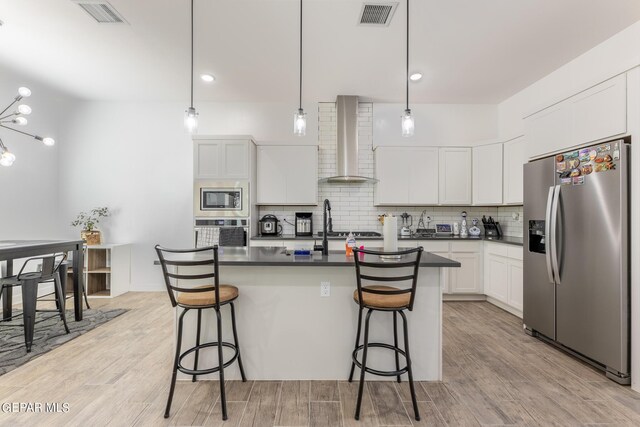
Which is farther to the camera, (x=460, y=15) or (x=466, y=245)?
(x=466, y=245)

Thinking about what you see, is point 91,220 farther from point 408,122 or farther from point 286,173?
point 408,122

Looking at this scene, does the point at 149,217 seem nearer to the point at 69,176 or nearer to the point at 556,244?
the point at 69,176

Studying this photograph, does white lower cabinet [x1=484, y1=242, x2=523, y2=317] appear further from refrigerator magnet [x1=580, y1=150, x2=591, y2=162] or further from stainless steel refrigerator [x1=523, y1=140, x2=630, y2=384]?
refrigerator magnet [x1=580, y1=150, x2=591, y2=162]

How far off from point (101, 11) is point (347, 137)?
3.09 metres

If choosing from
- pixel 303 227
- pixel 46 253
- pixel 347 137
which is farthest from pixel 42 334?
pixel 347 137

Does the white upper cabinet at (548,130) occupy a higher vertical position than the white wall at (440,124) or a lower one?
lower

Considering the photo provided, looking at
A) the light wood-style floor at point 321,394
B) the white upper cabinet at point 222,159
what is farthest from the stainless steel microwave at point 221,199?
the light wood-style floor at point 321,394

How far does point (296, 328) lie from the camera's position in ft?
7.43

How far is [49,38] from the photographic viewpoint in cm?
305

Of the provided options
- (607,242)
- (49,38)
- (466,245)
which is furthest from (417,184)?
(49,38)

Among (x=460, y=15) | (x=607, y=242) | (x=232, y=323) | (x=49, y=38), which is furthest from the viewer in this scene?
(x=49, y=38)

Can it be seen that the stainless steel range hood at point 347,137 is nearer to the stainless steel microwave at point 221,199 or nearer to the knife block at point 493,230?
the stainless steel microwave at point 221,199

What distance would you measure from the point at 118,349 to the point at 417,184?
4.23m

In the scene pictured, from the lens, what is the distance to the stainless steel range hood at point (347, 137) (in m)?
4.45
